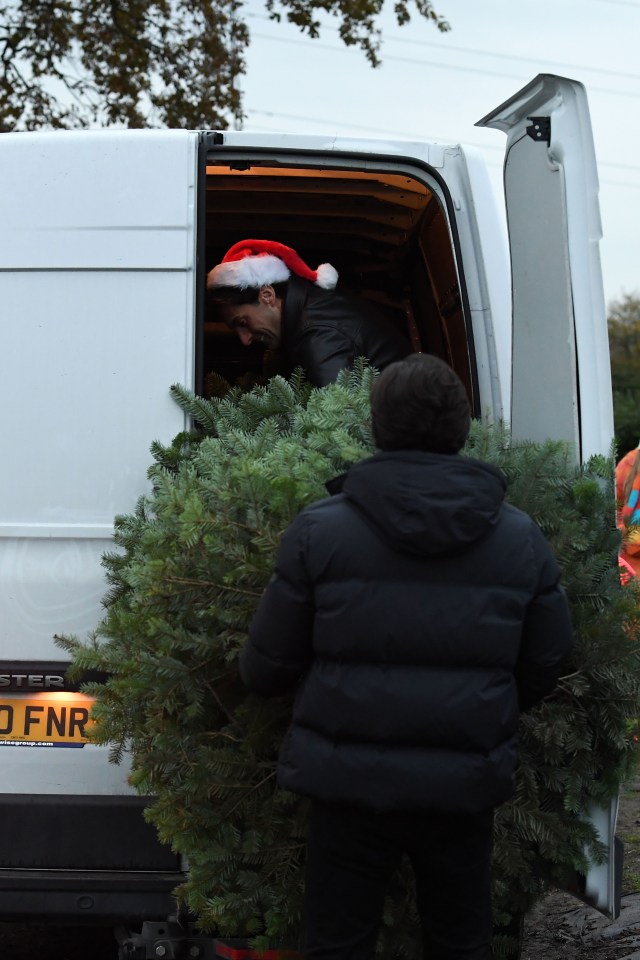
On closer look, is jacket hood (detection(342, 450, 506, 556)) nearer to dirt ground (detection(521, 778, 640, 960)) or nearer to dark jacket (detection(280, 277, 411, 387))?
dark jacket (detection(280, 277, 411, 387))

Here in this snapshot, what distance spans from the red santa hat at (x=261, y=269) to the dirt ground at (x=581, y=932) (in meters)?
2.13

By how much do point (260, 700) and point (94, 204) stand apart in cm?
147

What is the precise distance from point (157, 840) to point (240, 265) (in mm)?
2107

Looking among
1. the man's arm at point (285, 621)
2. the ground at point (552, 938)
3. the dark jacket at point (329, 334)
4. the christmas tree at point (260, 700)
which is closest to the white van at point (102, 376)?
the christmas tree at point (260, 700)

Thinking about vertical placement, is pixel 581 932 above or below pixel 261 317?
below

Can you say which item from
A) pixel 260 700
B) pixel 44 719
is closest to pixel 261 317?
pixel 44 719

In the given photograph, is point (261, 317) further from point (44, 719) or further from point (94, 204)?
point (44, 719)

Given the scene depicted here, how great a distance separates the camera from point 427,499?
2.42 metres

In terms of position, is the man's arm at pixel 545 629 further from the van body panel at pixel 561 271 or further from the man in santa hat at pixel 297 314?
the man in santa hat at pixel 297 314

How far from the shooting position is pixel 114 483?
3.34 m

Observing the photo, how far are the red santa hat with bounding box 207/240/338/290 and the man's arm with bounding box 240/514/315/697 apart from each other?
206 centimetres

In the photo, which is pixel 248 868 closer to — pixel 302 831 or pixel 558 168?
pixel 302 831

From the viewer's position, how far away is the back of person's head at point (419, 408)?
2527mm

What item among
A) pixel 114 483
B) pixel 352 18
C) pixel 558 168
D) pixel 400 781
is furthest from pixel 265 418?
pixel 352 18
